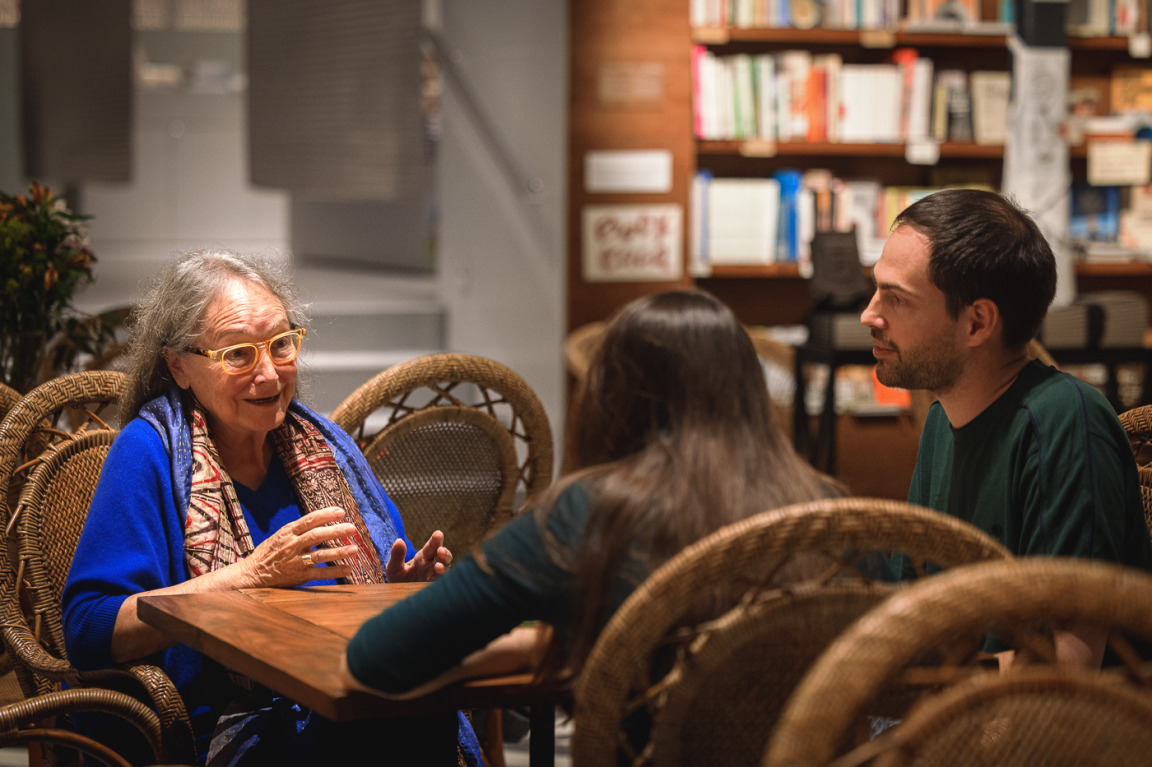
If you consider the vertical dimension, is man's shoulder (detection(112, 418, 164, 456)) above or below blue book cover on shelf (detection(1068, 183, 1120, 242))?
below

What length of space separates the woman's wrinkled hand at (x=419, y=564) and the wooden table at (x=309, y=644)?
0.08 m

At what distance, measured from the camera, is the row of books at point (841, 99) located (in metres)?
5.07

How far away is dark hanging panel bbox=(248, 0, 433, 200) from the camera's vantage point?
6859 mm

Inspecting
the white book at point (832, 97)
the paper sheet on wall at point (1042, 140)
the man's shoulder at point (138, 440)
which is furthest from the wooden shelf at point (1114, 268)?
the man's shoulder at point (138, 440)

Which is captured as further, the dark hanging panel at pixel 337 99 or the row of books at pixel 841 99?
the dark hanging panel at pixel 337 99

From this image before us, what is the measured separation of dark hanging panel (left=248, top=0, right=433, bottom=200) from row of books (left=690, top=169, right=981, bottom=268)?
2.23 metres

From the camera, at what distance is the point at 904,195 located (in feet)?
17.5

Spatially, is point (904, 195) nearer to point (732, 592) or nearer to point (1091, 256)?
point (1091, 256)

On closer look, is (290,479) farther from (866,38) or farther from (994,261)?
(866,38)

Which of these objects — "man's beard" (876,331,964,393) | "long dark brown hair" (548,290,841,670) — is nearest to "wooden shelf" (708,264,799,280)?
"man's beard" (876,331,964,393)

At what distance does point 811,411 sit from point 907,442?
0.51 meters

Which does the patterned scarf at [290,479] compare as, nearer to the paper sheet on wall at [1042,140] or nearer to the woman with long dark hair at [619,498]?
the woman with long dark hair at [619,498]

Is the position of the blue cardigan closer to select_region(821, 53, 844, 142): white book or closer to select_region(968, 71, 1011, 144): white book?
select_region(821, 53, 844, 142): white book

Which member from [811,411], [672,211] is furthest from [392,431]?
[811,411]
